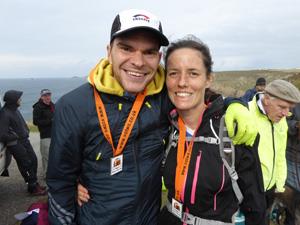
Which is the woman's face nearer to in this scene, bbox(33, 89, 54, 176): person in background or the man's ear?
the man's ear

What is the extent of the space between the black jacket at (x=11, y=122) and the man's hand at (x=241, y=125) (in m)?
6.08

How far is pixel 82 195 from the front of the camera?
2574 mm

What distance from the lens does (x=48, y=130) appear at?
355 inches

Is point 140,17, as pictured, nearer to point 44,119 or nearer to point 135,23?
point 135,23

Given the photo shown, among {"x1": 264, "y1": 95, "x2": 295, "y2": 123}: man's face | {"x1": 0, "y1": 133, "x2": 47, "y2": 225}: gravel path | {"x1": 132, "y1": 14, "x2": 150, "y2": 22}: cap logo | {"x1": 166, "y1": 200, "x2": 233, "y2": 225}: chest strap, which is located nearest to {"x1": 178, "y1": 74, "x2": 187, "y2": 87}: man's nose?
{"x1": 132, "y1": 14, "x2": 150, "y2": 22}: cap logo

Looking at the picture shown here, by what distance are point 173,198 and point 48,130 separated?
6.92 metres

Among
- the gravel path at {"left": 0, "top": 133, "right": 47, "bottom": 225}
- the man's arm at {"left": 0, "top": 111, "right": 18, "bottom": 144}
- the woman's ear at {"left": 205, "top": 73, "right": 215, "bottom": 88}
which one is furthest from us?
the man's arm at {"left": 0, "top": 111, "right": 18, "bottom": 144}

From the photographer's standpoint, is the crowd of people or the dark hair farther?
the dark hair

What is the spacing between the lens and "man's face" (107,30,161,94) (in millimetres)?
2477

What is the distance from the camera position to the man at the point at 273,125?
448cm

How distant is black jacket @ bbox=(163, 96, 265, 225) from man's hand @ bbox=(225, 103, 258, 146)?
0.29 ft

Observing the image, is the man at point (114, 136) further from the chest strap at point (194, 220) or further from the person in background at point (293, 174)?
the person in background at point (293, 174)

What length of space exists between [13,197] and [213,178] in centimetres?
638

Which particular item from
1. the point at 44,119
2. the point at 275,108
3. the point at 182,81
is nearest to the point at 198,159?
the point at 182,81
